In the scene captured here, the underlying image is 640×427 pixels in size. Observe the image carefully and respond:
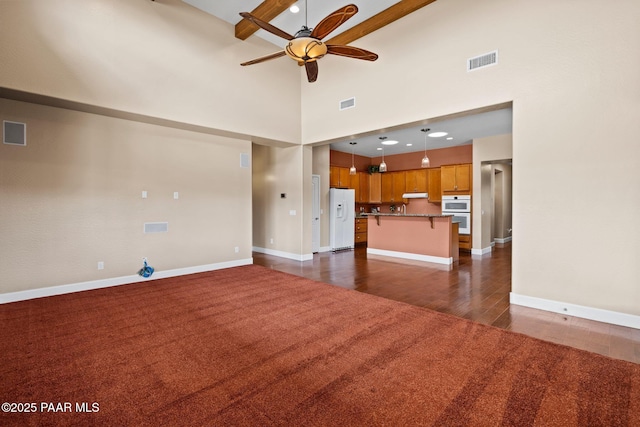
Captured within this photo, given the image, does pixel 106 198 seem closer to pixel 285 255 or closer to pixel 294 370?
pixel 285 255

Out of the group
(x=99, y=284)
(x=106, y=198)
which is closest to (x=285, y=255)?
(x=99, y=284)

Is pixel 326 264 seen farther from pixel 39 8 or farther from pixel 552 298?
pixel 39 8

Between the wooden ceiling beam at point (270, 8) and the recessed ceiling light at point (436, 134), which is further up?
the wooden ceiling beam at point (270, 8)

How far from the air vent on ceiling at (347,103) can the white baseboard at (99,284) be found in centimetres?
379

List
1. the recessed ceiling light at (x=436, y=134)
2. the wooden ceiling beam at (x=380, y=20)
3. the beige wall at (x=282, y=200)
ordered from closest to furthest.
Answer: the wooden ceiling beam at (x=380, y=20) < the beige wall at (x=282, y=200) < the recessed ceiling light at (x=436, y=134)

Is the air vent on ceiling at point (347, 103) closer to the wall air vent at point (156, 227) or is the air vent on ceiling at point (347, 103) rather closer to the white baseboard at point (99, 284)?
the white baseboard at point (99, 284)

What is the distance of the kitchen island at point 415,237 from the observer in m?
6.45

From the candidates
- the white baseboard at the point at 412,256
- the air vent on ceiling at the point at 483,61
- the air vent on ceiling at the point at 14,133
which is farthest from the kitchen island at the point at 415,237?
the air vent on ceiling at the point at 14,133

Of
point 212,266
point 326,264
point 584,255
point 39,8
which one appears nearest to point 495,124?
point 584,255

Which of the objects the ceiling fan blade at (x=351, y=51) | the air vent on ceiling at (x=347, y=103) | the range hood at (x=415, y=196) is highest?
the air vent on ceiling at (x=347, y=103)

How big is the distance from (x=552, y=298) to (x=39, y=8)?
7.16 m

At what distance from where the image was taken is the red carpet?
1731mm

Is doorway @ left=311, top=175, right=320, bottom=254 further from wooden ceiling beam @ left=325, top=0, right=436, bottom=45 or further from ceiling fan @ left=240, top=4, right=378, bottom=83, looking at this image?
ceiling fan @ left=240, top=4, right=378, bottom=83

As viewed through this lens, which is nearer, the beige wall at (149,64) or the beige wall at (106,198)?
the beige wall at (149,64)
